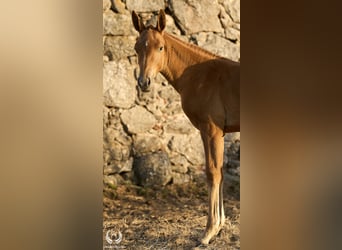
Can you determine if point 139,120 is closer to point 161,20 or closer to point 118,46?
point 118,46

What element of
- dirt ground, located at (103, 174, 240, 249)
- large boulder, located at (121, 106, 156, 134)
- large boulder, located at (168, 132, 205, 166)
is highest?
large boulder, located at (121, 106, 156, 134)

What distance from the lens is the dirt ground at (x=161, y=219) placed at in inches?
106

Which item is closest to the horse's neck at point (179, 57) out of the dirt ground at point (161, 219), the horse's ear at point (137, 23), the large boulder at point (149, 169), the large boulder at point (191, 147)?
the horse's ear at point (137, 23)

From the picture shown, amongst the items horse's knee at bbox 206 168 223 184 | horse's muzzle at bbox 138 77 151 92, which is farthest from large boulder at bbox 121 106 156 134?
horse's knee at bbox 206 168 223 184

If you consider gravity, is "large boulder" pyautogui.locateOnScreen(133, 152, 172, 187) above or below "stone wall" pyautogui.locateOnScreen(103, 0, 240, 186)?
below

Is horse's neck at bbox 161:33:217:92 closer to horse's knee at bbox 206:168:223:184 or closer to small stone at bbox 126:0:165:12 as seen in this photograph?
small stone at bbox 126:0:165:12

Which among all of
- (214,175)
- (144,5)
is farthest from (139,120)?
(144,5)

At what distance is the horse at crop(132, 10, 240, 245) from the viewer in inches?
106

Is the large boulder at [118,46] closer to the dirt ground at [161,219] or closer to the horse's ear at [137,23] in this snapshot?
the horse's ear at [137,23]

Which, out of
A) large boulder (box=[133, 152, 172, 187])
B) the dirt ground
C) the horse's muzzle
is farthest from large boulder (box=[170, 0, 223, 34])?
the dirt ground

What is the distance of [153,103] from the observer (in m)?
2.71

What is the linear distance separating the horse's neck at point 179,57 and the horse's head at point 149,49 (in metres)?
0.03

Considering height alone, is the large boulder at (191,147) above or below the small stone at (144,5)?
below
